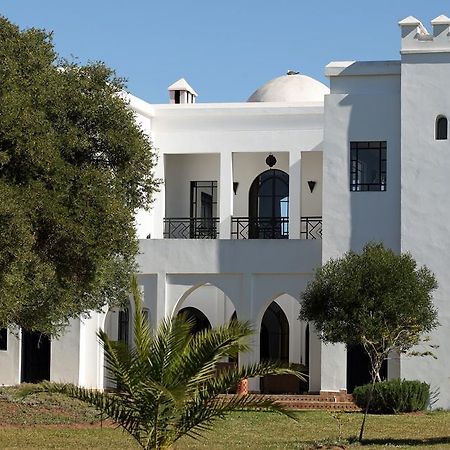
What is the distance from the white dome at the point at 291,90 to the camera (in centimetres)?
3803

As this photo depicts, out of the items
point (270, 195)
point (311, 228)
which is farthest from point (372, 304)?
point (270, 195)

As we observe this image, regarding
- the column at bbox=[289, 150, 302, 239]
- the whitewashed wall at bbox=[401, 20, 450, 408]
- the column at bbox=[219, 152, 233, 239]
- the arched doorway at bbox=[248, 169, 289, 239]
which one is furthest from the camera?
the arched doorway at bbox=[248, 169, 289, 239]

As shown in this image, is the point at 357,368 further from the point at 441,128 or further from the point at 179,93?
the point at 179,93

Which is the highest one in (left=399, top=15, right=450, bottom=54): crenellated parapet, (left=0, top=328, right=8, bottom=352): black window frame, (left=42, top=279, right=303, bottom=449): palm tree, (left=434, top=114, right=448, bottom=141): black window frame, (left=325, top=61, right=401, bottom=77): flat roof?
(left=399, top=15, right=450, bottom=54): crenellated parapet

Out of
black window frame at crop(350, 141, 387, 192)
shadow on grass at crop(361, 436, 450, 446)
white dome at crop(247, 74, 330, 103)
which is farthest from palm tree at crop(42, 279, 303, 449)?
white dome at crop(247, 74, 330, 103)

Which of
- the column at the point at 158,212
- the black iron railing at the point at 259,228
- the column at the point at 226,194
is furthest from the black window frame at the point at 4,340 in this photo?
the black iron railing at the point at 259,228

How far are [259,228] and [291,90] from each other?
4.90 metres

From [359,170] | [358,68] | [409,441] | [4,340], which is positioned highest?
[358,68]

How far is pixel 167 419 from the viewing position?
13070 millimetres

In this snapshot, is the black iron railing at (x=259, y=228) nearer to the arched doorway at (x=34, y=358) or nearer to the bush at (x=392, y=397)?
the arched doorway at (x=34, y=358)

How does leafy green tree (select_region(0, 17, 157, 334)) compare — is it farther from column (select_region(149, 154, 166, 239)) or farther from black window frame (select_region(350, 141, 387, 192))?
column (select_region(149, 154, 166, 239))

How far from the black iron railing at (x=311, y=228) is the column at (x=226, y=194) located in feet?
7.22

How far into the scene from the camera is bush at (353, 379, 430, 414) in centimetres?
2622

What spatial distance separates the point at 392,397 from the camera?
26359 mm
